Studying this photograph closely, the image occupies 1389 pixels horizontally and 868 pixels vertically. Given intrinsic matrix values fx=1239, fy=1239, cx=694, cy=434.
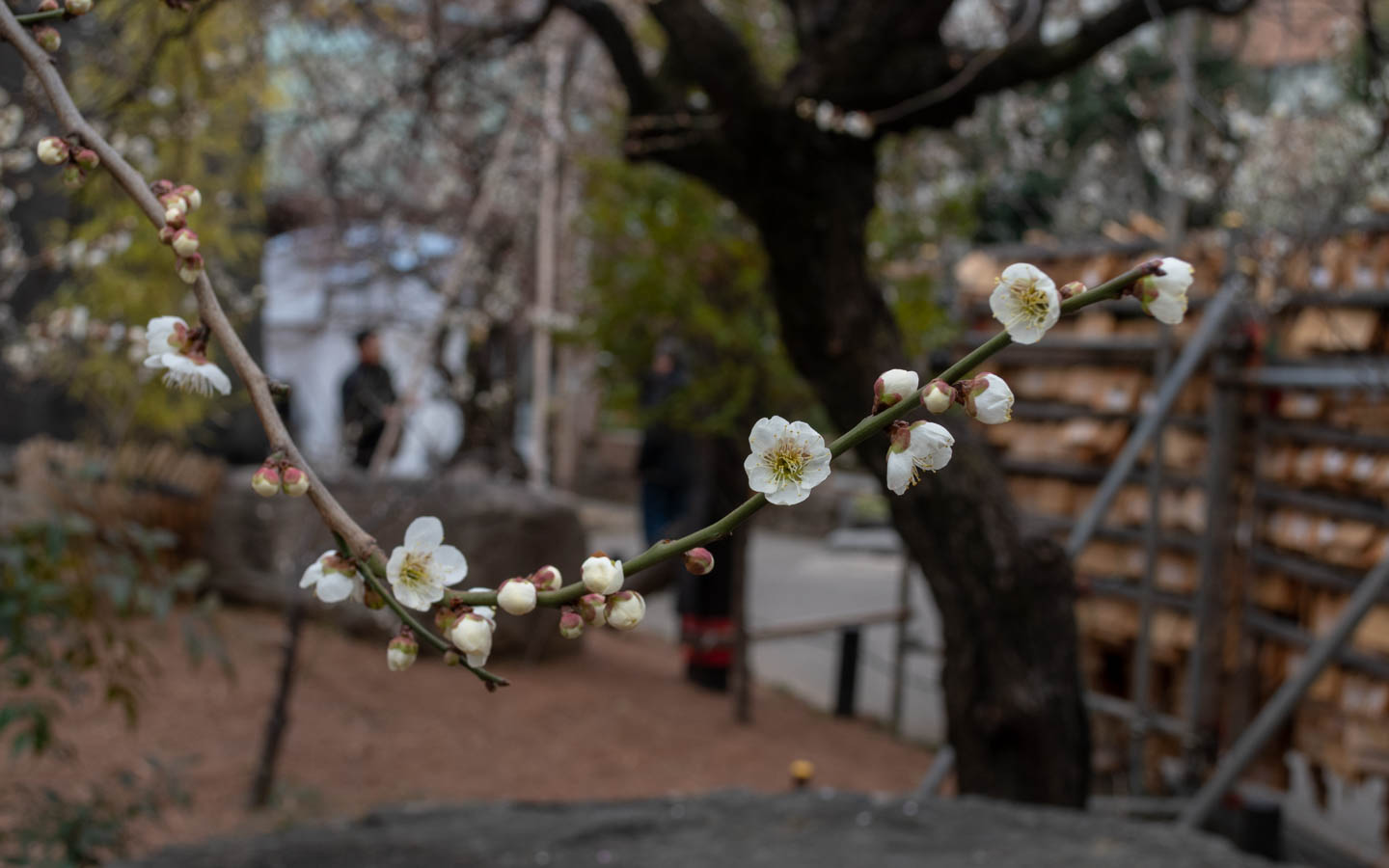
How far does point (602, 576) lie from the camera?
960 mm

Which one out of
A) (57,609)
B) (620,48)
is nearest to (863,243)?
(620,48)

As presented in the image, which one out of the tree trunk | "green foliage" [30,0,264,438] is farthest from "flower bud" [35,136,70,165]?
the tree trunk

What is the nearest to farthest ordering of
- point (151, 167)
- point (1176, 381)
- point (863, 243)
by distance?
point (863, 243), point (1176, 381), point (151, 167)

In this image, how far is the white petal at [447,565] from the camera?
1.06 meters

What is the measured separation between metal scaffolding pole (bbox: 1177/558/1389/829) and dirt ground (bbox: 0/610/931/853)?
124 centimetres

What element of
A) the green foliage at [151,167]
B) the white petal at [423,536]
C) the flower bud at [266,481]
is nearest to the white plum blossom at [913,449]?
the white petal at [423,536]

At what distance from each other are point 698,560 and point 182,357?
50 cm

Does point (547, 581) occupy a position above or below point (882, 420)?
below

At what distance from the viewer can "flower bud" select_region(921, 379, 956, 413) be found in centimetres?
91

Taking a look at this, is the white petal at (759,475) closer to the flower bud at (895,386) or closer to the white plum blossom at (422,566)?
the flower bud at (895,386)

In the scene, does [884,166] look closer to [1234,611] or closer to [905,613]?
[905,613]

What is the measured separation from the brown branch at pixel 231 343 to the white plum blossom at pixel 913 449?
34 centimetres

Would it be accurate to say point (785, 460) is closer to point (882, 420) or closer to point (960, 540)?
point (882, 420)

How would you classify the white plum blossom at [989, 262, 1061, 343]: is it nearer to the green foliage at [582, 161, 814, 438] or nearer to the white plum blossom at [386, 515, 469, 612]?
the white plum blossom at [386, 515, 469, 612]
